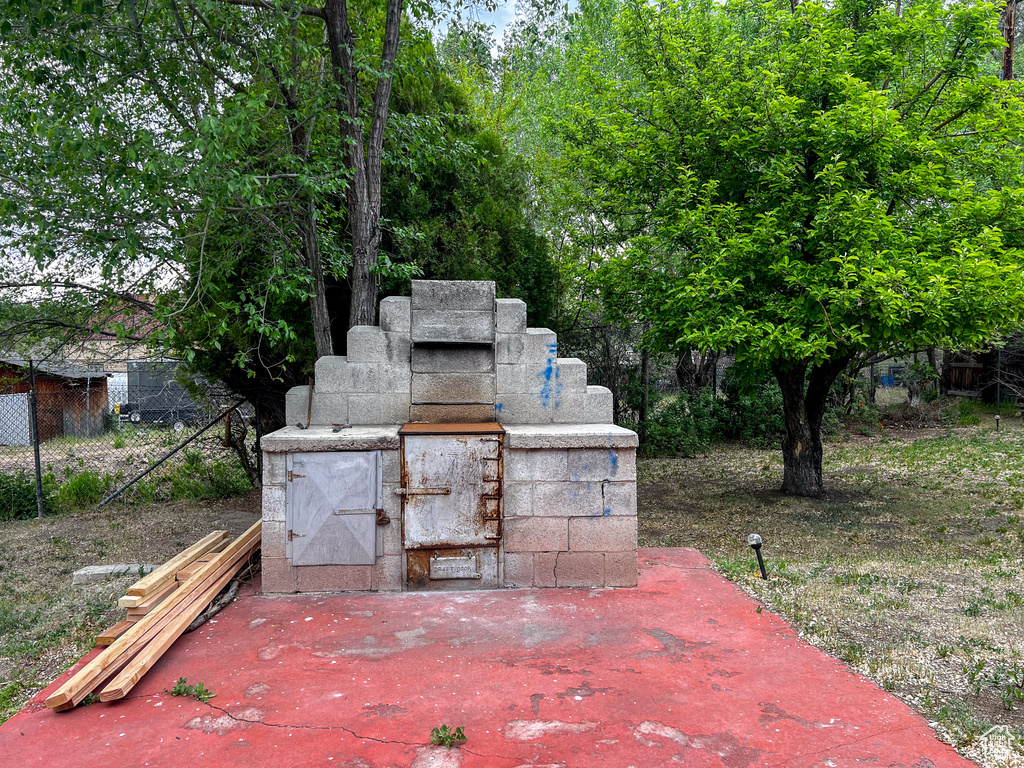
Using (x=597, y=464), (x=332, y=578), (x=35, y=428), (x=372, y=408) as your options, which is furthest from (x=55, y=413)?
(x=597, y=464)

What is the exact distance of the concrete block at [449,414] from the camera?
7.02 m

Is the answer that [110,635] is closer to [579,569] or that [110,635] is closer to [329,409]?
[329,409]

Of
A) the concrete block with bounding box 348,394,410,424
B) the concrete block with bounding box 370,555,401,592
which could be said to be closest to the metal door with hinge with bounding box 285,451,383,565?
the concrete block with bounding box 370,555,401,592

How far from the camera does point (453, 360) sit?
7066 mm

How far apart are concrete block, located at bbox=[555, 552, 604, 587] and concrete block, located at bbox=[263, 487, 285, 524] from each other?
2.62m

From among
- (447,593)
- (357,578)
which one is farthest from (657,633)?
(357,578)

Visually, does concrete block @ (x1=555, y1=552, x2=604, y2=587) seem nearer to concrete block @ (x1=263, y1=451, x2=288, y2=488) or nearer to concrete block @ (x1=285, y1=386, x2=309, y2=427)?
concrete block @ (x1=263, y1=451, x2=288, y2=488)

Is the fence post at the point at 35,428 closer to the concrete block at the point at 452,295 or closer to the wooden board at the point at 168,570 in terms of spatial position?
the wooden board at the point at 168,570

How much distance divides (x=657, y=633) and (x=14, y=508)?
32.8ft

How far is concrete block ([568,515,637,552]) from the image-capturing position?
6.57 m

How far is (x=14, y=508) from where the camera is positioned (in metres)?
10.4

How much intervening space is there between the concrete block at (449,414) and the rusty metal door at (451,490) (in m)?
0.68

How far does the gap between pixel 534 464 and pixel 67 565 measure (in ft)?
18.4

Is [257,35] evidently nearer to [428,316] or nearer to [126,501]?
[428,316]
